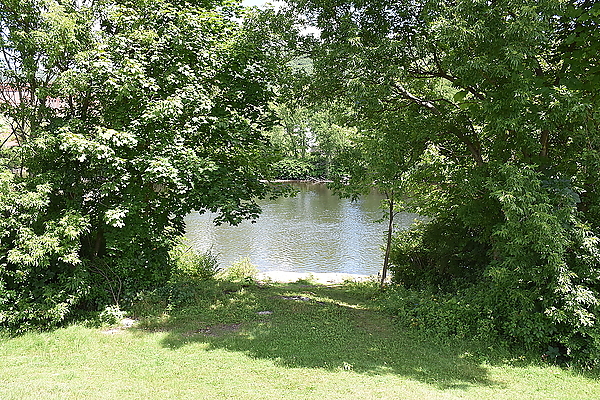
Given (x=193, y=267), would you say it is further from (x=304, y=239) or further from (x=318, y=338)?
(x=304, y=239)

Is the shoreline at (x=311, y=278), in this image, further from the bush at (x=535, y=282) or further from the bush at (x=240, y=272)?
the bush at (x=535, y=282)

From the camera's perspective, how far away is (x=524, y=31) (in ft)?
20.3

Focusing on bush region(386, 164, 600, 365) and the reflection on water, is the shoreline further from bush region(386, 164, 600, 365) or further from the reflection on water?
bush region(386, 164, 600, 365)

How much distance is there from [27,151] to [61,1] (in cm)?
277

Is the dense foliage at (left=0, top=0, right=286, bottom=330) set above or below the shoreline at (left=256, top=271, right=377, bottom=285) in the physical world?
above

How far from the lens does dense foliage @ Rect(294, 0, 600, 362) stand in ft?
20.0

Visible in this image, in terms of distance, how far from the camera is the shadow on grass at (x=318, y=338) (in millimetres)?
5766

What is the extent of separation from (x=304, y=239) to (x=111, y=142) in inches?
558

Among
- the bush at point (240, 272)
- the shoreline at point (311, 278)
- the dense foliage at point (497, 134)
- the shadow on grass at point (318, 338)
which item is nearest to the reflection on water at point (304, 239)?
the shoreline at point (311, 278)

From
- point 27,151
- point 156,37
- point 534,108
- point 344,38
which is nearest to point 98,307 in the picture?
point 27,151

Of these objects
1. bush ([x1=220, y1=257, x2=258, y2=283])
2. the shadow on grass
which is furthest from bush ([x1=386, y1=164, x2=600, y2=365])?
bush ([x1=220, y1=257, x2=258, y2=283])

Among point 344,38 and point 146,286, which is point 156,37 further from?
point 146,286

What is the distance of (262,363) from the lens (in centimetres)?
578

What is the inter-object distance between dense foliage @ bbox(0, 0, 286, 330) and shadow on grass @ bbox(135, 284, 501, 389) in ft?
5.34
